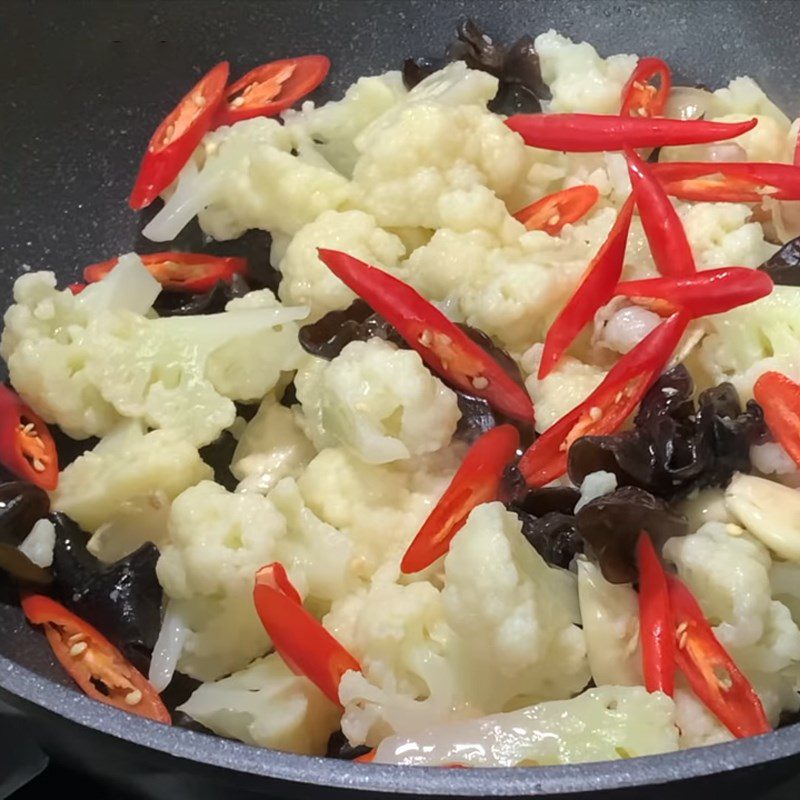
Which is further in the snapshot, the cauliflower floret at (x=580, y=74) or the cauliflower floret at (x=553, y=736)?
the cauliflower floret at (x=580, y=74)

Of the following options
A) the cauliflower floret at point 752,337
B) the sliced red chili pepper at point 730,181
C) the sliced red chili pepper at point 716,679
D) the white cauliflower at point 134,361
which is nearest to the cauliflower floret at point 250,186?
the white cauliflower at point 134,361

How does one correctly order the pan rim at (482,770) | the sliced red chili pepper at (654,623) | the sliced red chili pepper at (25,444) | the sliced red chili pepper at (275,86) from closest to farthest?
1. the pan rim at (482,770)
2. the sliced red chili pepper at (654,623)
3. the sliced red chili pepper at (25,444)
4. the sliced red chili pepper at (275,86)

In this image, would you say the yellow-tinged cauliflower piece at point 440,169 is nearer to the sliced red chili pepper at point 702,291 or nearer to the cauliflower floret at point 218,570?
the sliced red chili pepper at point 702,291

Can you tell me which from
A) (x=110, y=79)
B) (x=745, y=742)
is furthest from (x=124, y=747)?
(x=110, y=79)

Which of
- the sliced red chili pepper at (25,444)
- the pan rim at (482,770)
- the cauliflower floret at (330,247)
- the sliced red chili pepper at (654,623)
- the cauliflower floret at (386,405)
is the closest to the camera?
the pan rim at (482,770)

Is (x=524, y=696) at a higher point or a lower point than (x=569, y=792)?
lower

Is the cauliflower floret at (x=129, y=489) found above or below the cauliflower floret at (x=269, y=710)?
above

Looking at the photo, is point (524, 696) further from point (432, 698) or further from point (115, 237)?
point (115, 237)
